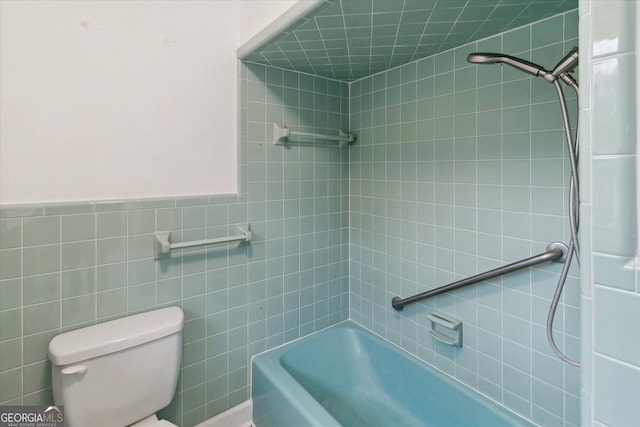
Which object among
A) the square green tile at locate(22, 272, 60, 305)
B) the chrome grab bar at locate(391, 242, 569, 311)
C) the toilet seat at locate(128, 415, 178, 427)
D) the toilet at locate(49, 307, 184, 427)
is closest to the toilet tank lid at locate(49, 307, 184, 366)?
the toilet at locate(49, 307, 184, 427)

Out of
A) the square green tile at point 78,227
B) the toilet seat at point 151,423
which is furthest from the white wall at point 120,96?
the toilet seat at point 151,423

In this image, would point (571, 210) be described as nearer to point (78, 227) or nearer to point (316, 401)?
point (316, 401)

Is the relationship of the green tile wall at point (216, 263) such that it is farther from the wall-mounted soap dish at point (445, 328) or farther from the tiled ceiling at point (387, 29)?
the wall-mounted soap dish at point (445, 328)

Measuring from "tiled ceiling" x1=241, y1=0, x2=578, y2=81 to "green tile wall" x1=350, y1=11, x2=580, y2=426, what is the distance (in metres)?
0.09

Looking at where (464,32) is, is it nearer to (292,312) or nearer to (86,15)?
(86,15)

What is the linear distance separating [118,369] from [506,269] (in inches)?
59.6

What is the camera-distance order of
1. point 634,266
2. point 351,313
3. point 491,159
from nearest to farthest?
point 634,266, point 491,159, point 351,313

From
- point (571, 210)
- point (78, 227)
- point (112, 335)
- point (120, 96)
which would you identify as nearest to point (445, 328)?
point (571, 210)

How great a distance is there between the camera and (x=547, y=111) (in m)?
1.20

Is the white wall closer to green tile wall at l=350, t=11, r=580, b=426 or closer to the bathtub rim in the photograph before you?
green tile wall at l=350, t=11, r=580, b=426

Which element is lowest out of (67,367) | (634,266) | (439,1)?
(67,367)

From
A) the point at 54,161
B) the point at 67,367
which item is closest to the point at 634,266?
the point at 67,367

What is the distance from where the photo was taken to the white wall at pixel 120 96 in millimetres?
1145

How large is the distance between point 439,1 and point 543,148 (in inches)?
25.5
